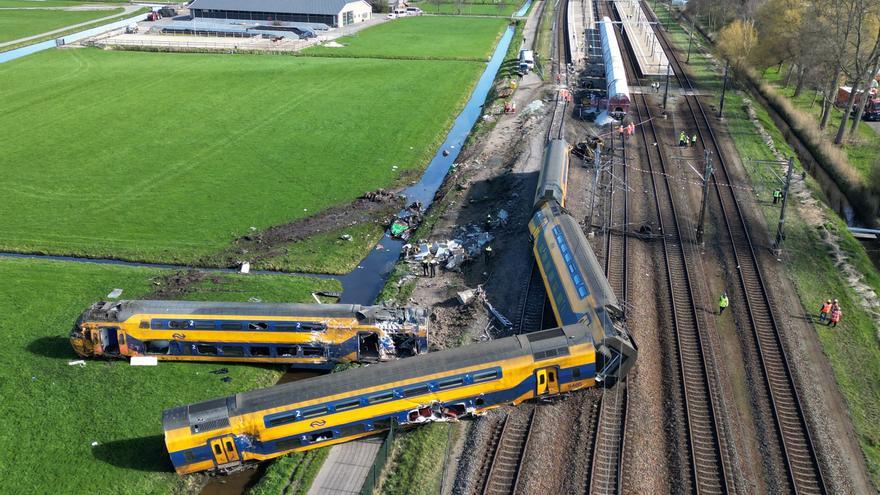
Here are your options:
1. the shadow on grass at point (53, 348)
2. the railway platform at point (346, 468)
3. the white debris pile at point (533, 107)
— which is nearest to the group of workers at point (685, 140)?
the white debris pile at point (533, 107)

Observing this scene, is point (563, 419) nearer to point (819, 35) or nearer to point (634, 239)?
point (634, 239)

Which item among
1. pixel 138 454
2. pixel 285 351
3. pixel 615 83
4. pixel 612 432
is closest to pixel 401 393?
pixel 285 351

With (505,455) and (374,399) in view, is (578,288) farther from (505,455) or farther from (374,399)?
(374,399)

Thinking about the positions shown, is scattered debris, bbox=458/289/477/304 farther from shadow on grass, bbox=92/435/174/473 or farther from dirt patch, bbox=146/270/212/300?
shadow on grass, bbox=92/435/174/473

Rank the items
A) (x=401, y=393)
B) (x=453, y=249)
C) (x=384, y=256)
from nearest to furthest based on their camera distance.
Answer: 1. (x=401, y=393)
2. (x=453, y=249)
3. (x=384, y=256)

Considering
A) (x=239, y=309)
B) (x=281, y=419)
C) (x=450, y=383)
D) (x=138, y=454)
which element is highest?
(x=239, y=309)

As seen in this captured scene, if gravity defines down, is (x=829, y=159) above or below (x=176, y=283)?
above

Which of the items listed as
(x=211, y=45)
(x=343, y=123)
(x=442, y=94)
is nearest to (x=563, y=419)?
(x=343, y=123)
